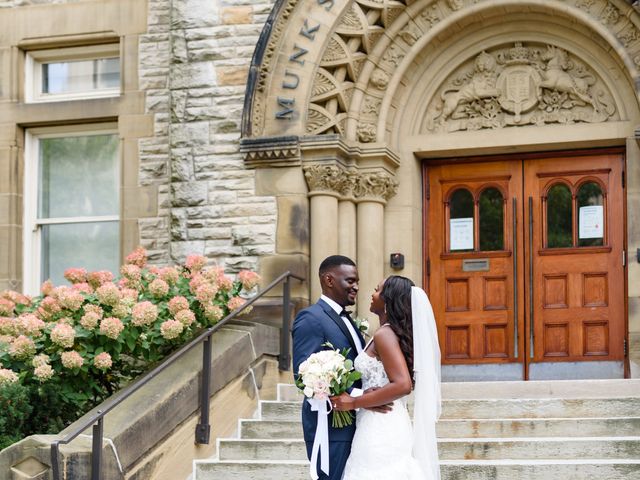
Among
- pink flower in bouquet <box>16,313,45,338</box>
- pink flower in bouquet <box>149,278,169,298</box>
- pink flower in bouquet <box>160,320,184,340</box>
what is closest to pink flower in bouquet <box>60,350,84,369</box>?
pink flower in bouquet <box>16,313,45,338</box>

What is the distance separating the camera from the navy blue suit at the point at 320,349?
636cm

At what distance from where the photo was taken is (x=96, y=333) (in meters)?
8.96

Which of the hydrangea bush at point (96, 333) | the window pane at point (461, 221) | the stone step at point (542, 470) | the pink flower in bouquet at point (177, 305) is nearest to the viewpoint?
the stone step at point (542, 470)

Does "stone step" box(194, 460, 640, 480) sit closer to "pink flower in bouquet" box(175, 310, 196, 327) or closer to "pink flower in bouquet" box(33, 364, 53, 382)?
"pink flower in bouquet" box(175, 310, 196, 327)

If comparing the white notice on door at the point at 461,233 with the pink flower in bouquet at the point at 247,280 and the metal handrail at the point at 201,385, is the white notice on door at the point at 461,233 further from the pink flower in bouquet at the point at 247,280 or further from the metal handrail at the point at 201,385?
the pink flower in bouquet at the point at 247,280

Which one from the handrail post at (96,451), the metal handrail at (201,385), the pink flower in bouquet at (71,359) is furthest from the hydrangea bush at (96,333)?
the handrail post at (96,451)

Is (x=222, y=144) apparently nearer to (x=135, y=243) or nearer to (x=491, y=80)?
(x=135, y=243)

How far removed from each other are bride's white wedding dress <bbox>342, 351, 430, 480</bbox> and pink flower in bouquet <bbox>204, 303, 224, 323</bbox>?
326 cm

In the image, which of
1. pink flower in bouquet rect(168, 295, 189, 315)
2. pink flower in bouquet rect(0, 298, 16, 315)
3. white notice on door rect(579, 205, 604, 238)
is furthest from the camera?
white notice on door rect(579, 205, 604, 238)

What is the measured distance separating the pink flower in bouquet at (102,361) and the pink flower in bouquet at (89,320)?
26 cm

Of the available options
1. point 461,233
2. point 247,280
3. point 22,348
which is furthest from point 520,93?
point 22,348

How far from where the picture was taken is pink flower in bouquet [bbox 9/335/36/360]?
8.77m

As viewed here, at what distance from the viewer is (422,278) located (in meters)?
11.9

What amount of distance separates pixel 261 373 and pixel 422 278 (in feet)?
8.31
